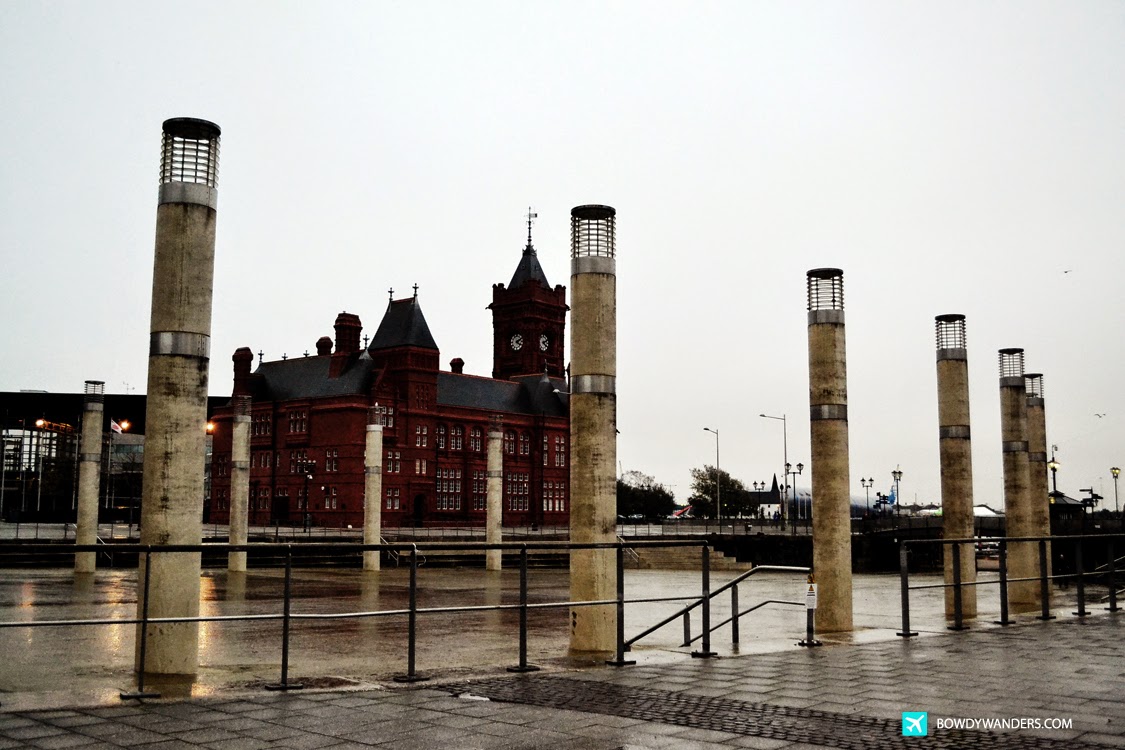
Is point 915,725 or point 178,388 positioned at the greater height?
point 178,388

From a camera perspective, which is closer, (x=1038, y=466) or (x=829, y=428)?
(x=829, y=428)

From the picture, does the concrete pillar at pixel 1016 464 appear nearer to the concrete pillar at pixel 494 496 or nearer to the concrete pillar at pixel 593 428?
the concrete pillar at pixel 593 428

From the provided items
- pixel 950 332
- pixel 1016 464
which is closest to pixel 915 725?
pixel 950 332

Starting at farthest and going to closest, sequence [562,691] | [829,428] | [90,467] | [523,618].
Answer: [90,467] < [829,428] < [523,618] < [562,691]

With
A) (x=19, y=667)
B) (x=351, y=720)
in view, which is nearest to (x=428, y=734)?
(x=351, y=720)

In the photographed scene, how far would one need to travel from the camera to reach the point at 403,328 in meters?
77.9

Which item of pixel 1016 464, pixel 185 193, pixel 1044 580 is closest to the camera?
pixel 185 193

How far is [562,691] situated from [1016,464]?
699 inches

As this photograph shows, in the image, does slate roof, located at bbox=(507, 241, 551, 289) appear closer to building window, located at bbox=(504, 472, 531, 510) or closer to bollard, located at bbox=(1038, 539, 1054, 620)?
building window, located at bbox=(504, 472, 531, 510)

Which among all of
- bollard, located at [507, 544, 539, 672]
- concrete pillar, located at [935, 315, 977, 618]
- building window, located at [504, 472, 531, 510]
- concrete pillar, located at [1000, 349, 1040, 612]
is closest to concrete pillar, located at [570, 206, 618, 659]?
bollard, located at [507, 544, 539, 672]

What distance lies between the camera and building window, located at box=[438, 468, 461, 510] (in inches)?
3155

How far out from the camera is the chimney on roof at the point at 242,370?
81188mm

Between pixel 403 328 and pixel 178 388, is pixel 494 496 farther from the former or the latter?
pixel 403 328

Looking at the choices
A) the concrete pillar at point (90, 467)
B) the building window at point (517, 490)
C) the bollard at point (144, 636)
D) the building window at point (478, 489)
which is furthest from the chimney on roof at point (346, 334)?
the bollard at point (144, 636)
